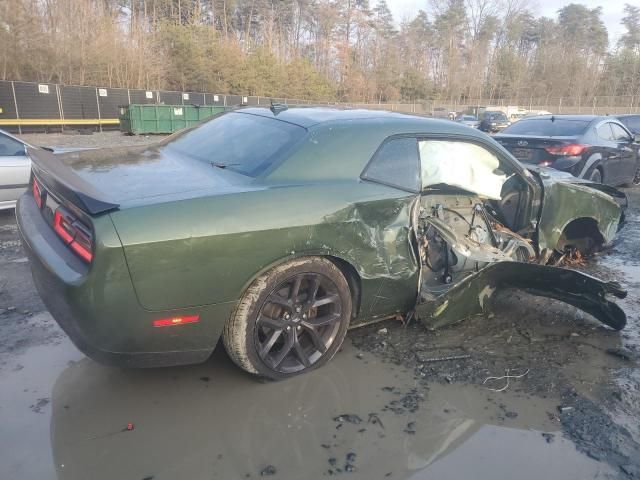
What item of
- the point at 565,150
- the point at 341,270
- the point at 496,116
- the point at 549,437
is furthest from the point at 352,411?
the point at 496,116

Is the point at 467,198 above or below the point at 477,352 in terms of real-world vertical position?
above

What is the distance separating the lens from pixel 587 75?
60188mm

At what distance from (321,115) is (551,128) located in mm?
6352

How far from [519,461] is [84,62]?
34.6 metres

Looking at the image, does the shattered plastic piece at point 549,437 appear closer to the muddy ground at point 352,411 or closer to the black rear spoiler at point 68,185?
the muddy ground at point 352,411

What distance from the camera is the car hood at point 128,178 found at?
2475 millimetres

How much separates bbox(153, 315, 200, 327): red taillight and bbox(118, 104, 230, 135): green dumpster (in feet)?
69.4

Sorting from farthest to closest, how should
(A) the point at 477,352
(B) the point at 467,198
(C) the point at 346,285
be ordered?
(B) the point at 467,198 → (A) the point at 477,352 → (C) the point at 346,285

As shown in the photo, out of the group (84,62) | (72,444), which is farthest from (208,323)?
(84,62)

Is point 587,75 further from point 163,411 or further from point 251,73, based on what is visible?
point 163,411

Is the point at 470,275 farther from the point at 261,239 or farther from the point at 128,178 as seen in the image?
the point at 128,178

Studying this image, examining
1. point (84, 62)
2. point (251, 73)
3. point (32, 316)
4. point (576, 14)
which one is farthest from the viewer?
point (576, 14)

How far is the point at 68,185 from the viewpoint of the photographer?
2.60 metres

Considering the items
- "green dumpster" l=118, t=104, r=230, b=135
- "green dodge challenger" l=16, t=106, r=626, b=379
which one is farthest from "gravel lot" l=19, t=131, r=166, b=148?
"green dodge challenger" l=16, t=106, r=626, b=379
